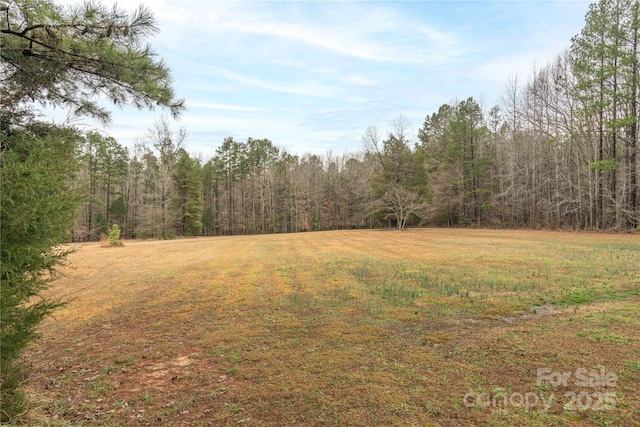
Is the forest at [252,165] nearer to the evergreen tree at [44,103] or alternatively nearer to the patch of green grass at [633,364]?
the evergreen tree at [44,103]

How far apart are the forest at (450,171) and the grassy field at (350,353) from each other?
984 cm

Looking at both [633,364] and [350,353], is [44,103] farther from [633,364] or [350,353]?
[633,364]

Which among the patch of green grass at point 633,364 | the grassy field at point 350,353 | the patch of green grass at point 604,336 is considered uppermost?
the patch of green grass at point 633,364

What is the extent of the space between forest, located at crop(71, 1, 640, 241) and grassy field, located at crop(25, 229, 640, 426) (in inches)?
387

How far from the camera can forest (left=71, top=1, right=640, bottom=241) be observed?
68.7 ft

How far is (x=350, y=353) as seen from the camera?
377cm

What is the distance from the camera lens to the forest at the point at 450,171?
824 inches

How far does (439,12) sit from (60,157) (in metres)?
11.2

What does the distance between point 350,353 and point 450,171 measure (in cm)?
3458

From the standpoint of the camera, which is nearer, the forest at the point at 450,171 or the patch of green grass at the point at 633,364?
the patch of green grass at the point at 633,364

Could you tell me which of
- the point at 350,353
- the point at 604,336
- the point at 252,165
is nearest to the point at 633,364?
the point at 604,336

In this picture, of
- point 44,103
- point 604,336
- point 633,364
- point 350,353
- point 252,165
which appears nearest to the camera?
point 633,364

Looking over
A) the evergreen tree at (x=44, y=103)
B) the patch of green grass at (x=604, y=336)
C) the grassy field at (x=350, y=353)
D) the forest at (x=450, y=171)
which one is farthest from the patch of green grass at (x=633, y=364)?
the forest at (x=450, y=171)

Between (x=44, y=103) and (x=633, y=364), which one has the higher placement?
(x=44, y=103)
